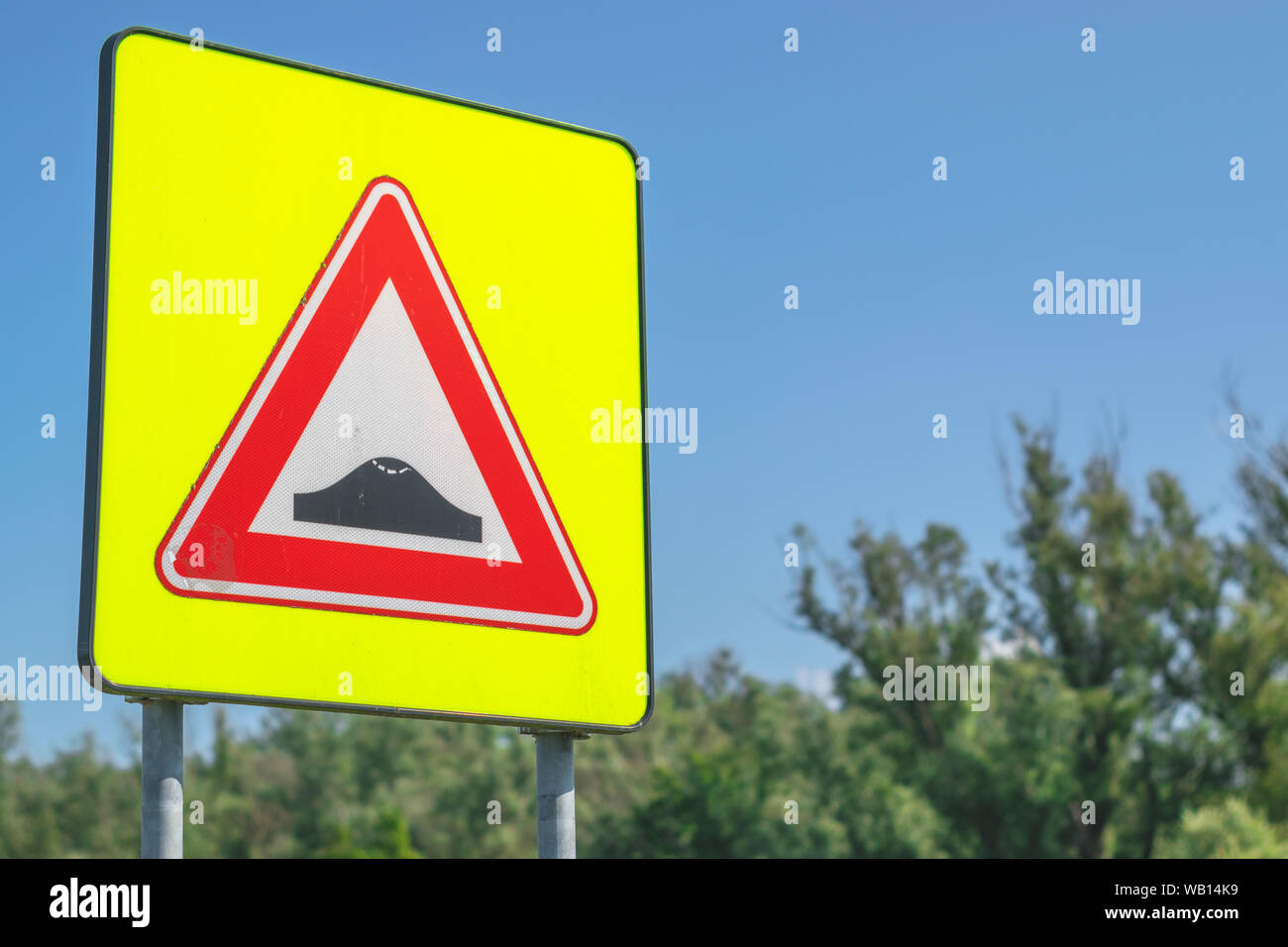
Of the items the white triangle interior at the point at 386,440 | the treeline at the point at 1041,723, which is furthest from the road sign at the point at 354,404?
the treeline at the point at 1041,723

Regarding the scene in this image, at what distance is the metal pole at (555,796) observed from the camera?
218cm

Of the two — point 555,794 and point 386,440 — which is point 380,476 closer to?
point 386,440

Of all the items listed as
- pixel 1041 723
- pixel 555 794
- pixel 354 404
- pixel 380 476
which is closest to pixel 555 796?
pixel 555 794

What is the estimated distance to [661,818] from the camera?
40.2m

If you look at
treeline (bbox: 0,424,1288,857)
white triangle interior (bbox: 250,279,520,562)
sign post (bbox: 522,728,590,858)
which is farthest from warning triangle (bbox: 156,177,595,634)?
treeline (bbox: 0,424,1288,857)

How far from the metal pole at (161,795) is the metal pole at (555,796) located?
23.0 inches

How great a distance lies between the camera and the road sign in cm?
197

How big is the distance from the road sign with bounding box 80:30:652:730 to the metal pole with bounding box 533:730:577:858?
6 cm

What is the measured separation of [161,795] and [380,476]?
62 centimetres

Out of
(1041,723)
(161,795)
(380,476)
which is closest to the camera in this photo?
(161,795)

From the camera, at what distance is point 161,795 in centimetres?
177

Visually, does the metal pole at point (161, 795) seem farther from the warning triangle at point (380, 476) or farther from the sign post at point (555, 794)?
the sign post at point (555, 794)

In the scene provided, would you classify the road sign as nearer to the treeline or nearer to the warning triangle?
the warning triangle

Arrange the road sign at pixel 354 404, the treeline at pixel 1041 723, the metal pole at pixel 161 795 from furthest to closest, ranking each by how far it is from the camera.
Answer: the treeline at pixel 1041 723, the road sign at pixel 354 404, the metal pole at pixel 161 795
